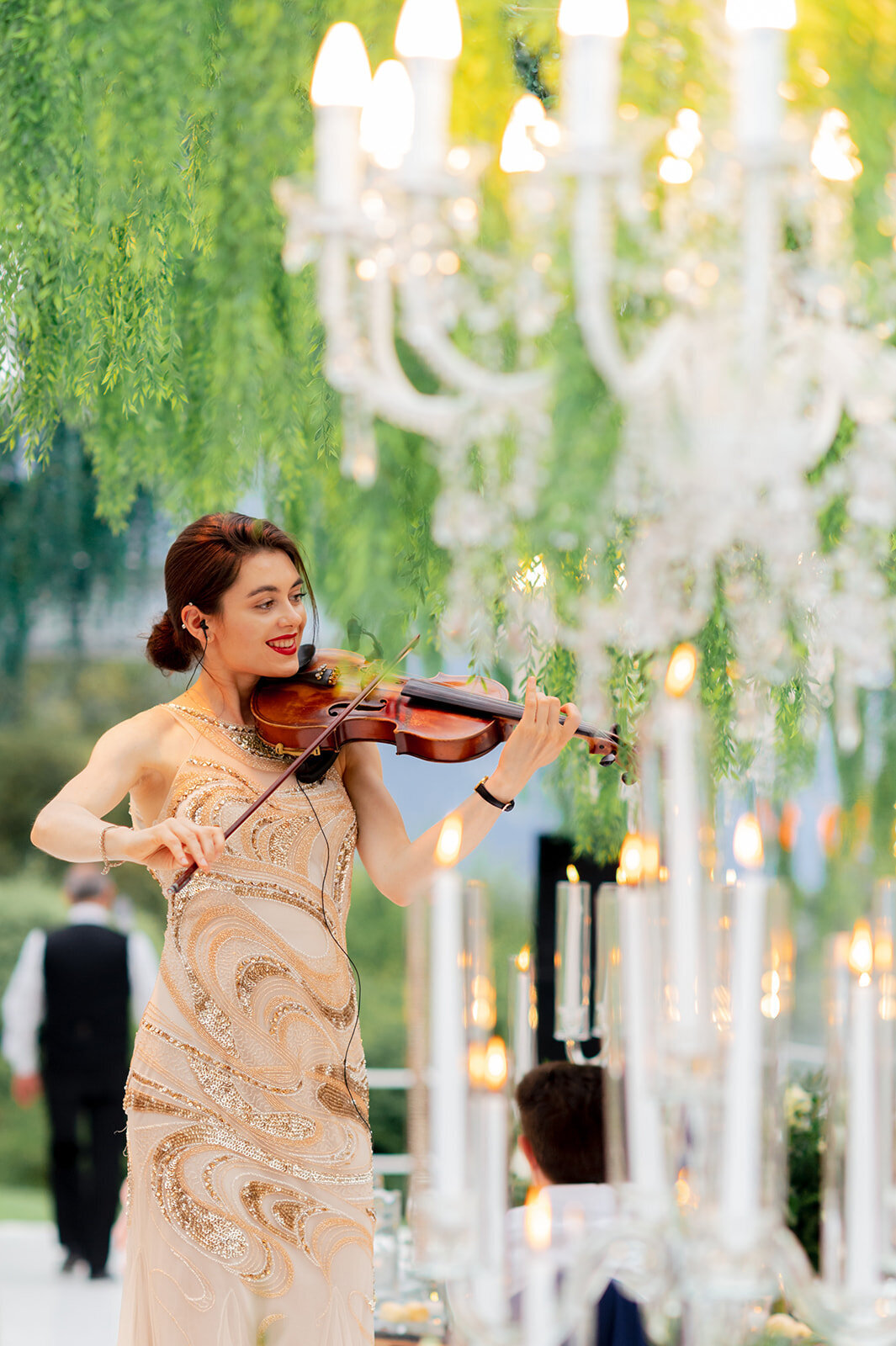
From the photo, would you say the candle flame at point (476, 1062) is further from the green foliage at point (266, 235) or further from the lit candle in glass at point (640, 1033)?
the green foliage at point (266, 235)

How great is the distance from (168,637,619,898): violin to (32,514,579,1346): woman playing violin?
0.04m

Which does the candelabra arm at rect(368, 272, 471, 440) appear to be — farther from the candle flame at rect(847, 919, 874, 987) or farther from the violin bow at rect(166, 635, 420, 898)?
the violin bow at rect(166, 635, 420, 898)

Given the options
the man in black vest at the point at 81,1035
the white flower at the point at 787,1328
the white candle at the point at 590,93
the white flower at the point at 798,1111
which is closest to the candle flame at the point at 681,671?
the white candle at the point at 590,93

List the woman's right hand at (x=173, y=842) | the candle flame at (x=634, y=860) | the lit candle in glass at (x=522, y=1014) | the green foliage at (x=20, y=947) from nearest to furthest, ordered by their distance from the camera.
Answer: the candle flame at (x=634, y=860) < the woman's right hand at (x=173, y=842) < the lit candle in glass at (x=522, y=1014) < the green foliage at (x=20, y=947)

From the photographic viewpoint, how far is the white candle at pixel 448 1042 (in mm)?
855

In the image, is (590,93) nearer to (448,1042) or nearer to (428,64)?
(428,64)

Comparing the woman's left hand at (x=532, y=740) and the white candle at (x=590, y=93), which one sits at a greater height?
the white candle at (x=590, y=93)

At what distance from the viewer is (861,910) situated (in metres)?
1.11

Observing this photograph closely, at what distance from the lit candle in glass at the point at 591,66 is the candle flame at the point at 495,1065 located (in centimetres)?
56

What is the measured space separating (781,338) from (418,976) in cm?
48

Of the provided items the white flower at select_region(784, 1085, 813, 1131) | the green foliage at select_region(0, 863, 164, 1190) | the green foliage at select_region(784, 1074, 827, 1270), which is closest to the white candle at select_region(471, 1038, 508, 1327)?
the green foliage at select_region(784, 1074, 827, 1270)

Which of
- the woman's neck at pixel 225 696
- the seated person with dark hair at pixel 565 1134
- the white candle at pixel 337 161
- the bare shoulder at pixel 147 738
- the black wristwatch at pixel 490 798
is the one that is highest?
the white candle at pixel 337 161

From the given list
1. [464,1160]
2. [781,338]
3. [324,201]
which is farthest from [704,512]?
[464,1160]

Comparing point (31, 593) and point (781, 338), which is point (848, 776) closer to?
point (781, 338)
